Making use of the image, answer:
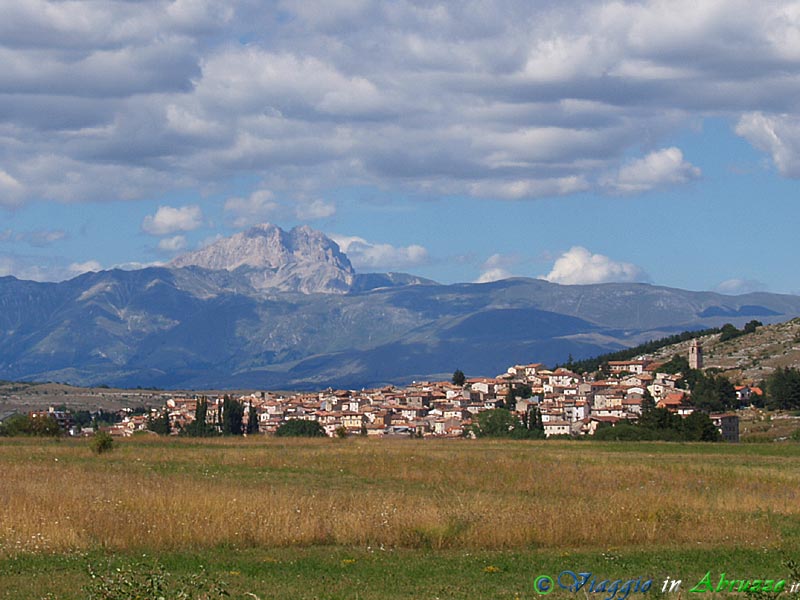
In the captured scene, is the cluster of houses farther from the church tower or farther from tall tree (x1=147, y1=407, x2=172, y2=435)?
tall tree (x1=147, y1=407, x2=172, y2=435)

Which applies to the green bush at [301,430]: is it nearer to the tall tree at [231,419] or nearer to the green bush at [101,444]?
the tall tree at [231,419]

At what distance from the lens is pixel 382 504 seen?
85.2 ft

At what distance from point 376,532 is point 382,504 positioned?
258cm

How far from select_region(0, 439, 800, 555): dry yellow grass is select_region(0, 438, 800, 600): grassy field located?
2.0 inches

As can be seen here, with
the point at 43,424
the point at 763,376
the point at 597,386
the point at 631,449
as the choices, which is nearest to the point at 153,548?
the point at 631,449

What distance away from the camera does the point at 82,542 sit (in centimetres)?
2191

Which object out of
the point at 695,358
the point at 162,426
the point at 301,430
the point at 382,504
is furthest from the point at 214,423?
the point at 695,358

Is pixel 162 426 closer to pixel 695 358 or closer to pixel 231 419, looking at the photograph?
pixel 231 419

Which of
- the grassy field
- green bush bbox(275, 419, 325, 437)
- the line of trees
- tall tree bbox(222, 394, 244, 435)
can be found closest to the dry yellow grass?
the grassy field

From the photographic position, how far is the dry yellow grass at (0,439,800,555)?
22922mm

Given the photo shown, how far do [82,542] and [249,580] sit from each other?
4.67 meters

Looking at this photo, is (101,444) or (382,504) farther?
(101,444)

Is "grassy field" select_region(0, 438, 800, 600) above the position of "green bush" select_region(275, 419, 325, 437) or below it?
above

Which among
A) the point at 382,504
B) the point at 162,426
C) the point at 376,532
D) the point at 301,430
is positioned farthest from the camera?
the point at 301,430
